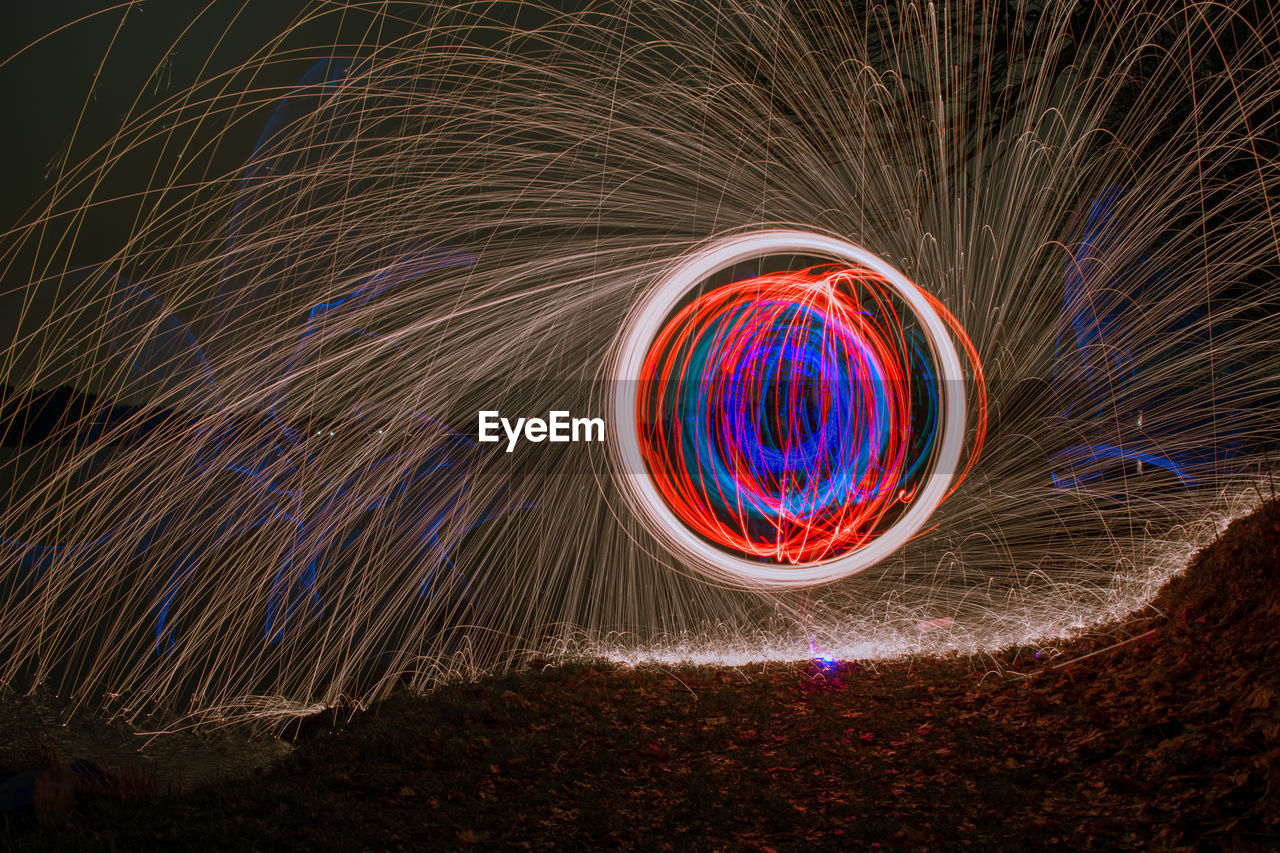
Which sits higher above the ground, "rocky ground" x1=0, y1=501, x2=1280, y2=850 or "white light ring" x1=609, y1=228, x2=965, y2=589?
"white light ring" x1=609, y1=228, x2=965, y2=589

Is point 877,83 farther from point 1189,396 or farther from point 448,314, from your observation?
point 448,314

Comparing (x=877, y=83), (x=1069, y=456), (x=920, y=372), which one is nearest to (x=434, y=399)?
(x=877, y=83)

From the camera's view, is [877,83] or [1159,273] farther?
[877,83]

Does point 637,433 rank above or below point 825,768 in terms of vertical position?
above

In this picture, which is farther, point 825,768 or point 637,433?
point 637,433

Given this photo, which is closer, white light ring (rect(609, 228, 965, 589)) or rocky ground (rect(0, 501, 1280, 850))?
rocky ground (rect(0, 501, 1280, 850))

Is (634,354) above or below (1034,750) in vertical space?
above

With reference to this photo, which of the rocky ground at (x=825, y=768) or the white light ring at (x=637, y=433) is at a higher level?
the white light ring at (x=637, y=433)

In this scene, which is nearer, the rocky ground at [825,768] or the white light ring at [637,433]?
the rocky ground at [825,768]
